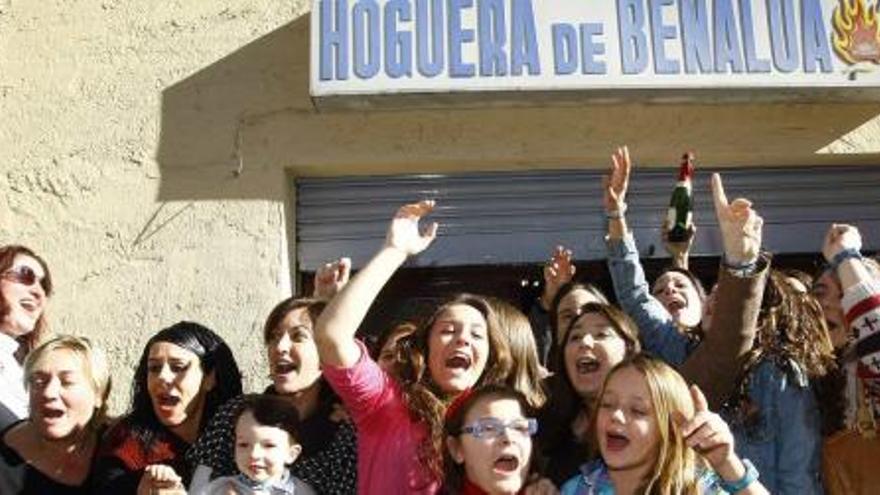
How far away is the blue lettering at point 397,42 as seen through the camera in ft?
18.6

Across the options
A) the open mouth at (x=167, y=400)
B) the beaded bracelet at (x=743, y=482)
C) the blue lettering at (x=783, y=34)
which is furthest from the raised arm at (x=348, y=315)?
the blue lettering at (x=783, y=34)

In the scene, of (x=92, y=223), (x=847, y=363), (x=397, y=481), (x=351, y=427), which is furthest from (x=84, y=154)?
(x=847, y=363)

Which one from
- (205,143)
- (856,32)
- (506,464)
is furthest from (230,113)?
(506,464)

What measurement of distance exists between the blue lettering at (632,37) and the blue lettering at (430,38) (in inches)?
33.2

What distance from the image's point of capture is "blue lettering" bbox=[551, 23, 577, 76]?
568 centimetres

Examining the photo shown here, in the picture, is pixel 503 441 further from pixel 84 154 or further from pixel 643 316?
pixel 84 154

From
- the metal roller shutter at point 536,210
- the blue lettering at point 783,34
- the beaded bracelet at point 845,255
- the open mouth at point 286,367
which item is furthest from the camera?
the metal roller shutter at point 536,210

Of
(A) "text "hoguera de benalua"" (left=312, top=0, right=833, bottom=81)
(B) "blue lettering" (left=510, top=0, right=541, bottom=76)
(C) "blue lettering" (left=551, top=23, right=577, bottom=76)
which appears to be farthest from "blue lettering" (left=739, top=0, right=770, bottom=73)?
(B) "blue lettering" (left=510, top=0, right=541, bottom=76)

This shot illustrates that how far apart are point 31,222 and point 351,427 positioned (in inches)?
105

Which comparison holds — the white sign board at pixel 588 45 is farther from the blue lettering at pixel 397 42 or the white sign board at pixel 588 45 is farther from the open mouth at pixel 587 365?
the open mouth at pixel 587 365

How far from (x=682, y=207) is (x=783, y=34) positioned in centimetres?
129

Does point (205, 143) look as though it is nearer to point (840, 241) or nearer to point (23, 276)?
point (23, 276)

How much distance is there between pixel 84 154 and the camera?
593cm

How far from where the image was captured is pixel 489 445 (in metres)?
3.36
